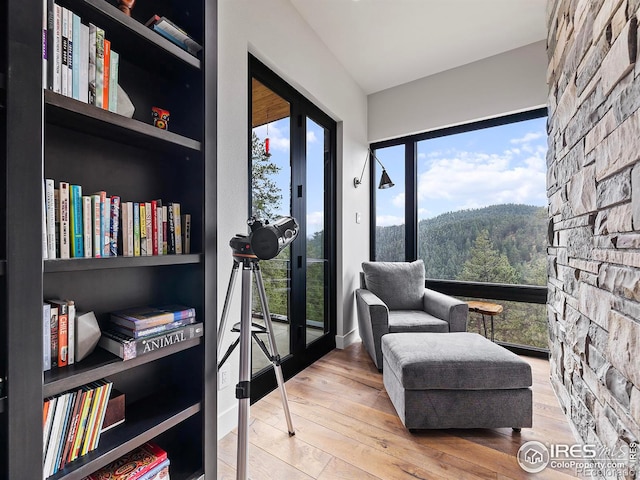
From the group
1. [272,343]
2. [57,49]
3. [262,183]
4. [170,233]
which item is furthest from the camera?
[262,183]

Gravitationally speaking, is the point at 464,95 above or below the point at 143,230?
above

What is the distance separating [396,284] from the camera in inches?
112

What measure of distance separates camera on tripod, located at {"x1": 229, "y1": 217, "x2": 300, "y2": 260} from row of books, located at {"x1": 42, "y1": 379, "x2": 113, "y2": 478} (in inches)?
25.5

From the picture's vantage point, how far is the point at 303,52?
231 cm

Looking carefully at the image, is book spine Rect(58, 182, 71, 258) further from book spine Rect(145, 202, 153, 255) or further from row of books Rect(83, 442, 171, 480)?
row of books Rect(83, 442, 171, 480)

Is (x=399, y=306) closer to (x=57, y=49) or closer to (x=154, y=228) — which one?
(x=154, y=228)

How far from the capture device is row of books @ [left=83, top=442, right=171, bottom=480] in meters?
0.99

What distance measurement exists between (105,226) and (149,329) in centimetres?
38

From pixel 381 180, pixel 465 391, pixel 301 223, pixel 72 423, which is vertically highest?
pixel 381 180

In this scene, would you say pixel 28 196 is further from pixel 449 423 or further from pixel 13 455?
pixel 449 423

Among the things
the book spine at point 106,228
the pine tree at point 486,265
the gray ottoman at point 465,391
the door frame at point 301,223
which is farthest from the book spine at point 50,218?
the pine tree at point 486,265

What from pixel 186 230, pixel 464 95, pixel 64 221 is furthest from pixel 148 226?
pixel 464 95

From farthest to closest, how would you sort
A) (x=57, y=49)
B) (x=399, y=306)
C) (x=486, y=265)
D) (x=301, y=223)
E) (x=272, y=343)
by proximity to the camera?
(x=486, y=265) → (x=399, y=306) → (x=301, y=223) → (x=272, y=343) → (x=57, y=49)

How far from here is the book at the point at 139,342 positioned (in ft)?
3.15
